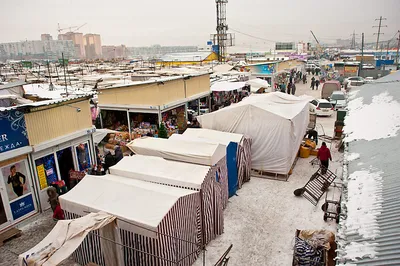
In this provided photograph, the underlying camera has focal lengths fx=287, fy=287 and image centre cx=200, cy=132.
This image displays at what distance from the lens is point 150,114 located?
→ 53.1ft

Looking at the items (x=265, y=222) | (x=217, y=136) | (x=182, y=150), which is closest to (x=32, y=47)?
(x=217, y=136)

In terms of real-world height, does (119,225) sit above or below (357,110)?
below

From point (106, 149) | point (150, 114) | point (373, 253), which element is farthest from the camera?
point (150, 114)

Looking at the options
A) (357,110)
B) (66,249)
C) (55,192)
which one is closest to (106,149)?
(55,192)

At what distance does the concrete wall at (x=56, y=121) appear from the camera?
861cm

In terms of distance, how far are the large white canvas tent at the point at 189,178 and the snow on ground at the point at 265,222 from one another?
22.4 inches

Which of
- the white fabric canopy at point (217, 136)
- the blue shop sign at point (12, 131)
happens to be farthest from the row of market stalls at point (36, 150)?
the white fabric canopy at point (217, 136)

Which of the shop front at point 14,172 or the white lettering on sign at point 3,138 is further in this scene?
the shop front at point 14,172

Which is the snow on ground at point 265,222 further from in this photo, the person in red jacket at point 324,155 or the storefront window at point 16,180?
the storefront window at point 16,180

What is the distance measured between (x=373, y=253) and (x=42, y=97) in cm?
1315

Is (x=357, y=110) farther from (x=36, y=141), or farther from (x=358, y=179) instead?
(x=36, y=141)

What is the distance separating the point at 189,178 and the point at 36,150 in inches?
190

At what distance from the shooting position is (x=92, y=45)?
9500 cm

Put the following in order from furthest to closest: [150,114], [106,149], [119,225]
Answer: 1. [150,114]
2. [106,149]
3. [119,225]
